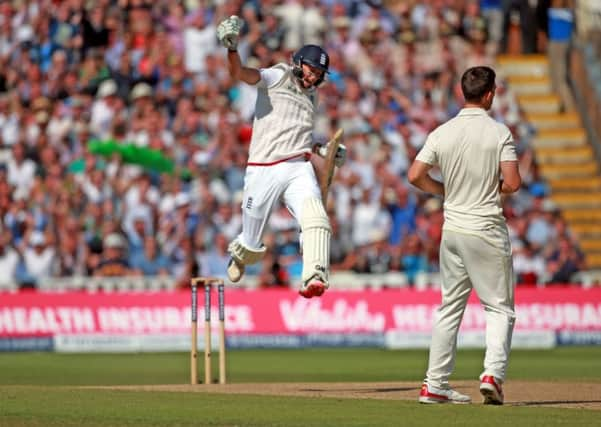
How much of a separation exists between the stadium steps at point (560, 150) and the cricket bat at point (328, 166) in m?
14.0

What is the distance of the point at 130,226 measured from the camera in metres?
23.6

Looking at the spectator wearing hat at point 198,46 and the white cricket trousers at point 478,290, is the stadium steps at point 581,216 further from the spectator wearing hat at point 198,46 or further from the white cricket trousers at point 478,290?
the white cricket trousers at point 478,290

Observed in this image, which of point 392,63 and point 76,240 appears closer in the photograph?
point 76,240

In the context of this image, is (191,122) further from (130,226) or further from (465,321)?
(465,321)

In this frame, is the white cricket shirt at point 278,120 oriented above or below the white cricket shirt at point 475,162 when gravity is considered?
above

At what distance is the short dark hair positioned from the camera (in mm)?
10812

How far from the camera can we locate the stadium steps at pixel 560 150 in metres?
27.5

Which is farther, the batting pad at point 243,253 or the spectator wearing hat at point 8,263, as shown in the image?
the spectator wearing hat at point 8,263

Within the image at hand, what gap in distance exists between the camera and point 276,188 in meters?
13.1

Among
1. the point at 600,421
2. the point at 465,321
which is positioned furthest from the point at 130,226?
the point at 600,421

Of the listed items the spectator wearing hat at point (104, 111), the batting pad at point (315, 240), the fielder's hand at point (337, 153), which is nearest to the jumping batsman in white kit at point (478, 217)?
the batting pad at point (315, 240)

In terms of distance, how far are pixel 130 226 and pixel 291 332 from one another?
9.41ft

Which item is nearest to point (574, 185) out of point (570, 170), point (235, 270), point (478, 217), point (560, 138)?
point (570, 170)

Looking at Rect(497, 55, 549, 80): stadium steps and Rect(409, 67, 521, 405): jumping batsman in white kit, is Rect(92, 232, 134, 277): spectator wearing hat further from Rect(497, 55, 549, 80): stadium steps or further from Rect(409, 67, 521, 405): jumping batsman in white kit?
Rect(409, 67, 521, 405): jumping batsman in white kit
